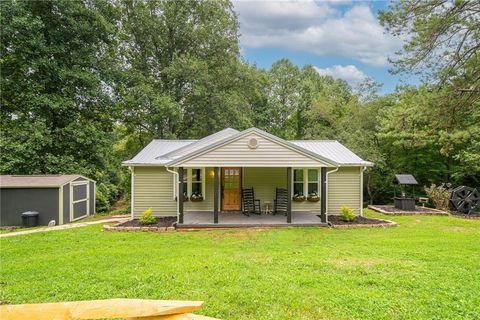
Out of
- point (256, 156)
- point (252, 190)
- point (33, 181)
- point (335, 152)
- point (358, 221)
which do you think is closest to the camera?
point (256, 156)

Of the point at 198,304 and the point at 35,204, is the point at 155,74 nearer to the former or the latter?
the point at 35,204

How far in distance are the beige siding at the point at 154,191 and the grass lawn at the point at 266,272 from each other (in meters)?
3.09

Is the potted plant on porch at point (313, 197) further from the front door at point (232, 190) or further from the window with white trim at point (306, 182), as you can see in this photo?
the front door at point (232, 190)

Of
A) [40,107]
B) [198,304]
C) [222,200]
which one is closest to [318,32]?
[222,200]

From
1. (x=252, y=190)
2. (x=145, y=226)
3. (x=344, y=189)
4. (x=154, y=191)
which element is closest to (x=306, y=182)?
(x=344, y=189)

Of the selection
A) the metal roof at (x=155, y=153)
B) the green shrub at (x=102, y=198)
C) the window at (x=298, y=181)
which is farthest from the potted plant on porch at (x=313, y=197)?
the green shrub at (x=102, y=198)

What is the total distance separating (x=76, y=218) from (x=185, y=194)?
4.81 metres

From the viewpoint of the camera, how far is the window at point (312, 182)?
12055 mm

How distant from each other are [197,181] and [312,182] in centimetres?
489

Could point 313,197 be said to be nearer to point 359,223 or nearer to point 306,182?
point 306,182

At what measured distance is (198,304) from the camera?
6.27ft

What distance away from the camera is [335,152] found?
1268 centimetres

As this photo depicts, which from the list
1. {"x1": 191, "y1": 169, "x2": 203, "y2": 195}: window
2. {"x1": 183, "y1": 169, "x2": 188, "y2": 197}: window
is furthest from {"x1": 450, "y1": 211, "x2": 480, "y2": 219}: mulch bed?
{"x1": 183, "y1": 169, "x2": 188, "y2": 197}: window

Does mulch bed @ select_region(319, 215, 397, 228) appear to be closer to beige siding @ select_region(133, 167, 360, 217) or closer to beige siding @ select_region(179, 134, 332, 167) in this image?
beige siding @ select_region(133, 167, 360, 217)
